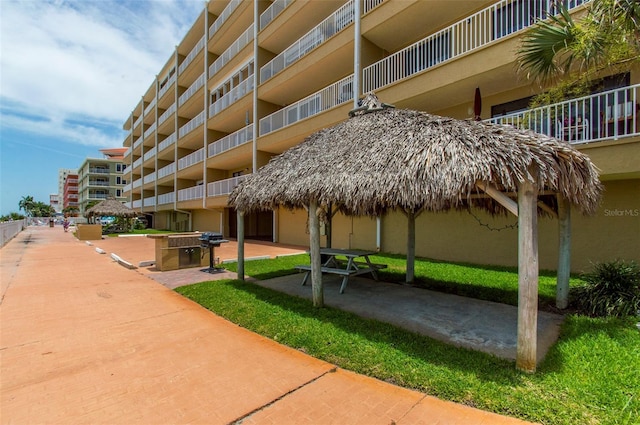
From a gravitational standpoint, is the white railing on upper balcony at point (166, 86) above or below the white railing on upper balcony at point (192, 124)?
above

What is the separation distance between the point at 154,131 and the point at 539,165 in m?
39.1

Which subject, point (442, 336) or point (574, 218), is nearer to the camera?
point (442, 336)

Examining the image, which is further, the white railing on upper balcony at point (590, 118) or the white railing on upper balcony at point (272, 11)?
the white railing on upper balcony at point (272, 11)

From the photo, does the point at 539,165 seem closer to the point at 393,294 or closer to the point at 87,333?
the point at 393,294

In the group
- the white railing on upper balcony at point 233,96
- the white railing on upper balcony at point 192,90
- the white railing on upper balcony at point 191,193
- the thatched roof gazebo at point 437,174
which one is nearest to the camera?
the thatched roof gazebo at point 437,174

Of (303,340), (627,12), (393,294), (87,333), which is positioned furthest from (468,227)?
(87,333)

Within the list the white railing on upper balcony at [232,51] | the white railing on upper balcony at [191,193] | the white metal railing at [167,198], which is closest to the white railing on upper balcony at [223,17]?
the white railing on upper balcony at [232,51]

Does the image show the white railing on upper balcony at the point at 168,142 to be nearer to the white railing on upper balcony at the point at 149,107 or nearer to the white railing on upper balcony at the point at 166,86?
the white railing on upper balcony at the point at 166,86

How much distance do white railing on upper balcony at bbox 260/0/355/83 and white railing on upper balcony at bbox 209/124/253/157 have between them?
305cm

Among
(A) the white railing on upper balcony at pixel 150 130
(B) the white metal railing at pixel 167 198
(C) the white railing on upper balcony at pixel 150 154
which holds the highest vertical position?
(A) the white railing on upper balcony at pixel 150 130

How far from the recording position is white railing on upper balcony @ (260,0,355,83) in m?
13.1

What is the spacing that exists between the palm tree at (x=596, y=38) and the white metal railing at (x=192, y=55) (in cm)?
2495

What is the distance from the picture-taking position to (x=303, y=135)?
14.8 m

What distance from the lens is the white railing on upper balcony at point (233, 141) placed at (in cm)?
1872
